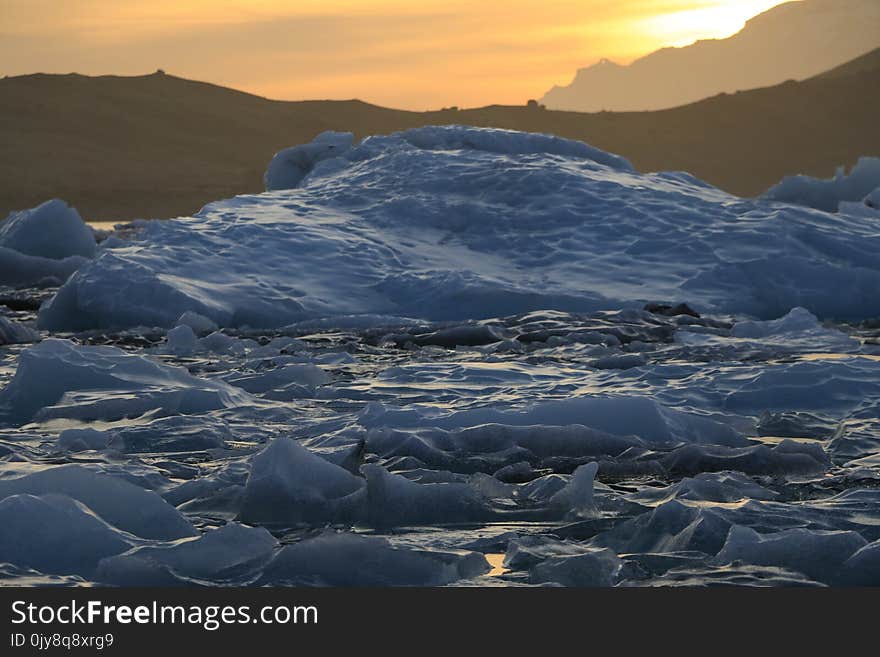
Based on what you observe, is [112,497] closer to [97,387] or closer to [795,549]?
[795,549]

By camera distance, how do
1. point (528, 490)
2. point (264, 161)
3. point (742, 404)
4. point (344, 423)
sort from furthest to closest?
1. point (264, 161)
2. point (742, 404)
3. point (344, 423)
4. point (528, 490)

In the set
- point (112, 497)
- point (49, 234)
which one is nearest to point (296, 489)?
point (112, 497)

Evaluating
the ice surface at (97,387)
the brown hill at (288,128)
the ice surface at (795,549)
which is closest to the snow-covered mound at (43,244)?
the ice surface at (97,387)

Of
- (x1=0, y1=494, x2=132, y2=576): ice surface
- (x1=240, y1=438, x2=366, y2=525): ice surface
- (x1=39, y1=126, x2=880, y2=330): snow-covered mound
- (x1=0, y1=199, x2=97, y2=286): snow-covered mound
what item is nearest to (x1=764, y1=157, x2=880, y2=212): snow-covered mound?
(x1=39, y1=126, x2=880, y2=330): snow-covered mound


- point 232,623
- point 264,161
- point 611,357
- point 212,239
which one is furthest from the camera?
point 264,161

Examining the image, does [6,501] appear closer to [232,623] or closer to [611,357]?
[232,623]

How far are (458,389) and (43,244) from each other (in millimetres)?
10054

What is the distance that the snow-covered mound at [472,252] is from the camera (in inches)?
409

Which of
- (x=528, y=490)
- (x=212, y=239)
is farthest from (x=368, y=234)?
(x=528, y=490)

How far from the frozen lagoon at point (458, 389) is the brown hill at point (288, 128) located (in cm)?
4408

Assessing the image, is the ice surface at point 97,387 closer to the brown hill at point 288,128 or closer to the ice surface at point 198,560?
the ice surface at point 198,560

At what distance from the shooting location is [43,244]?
51.0 feet

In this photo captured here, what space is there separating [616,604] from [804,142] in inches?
2759

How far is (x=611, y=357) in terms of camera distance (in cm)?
794
